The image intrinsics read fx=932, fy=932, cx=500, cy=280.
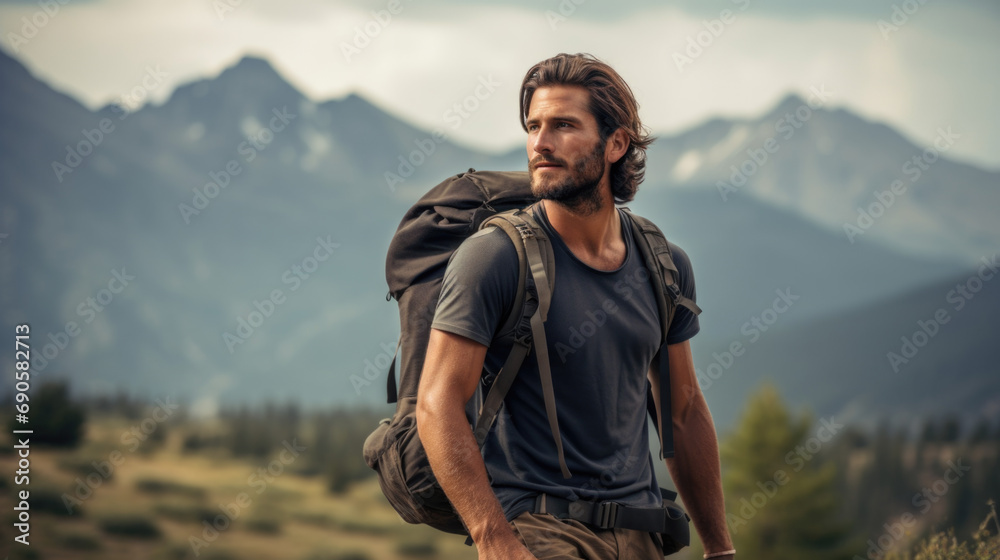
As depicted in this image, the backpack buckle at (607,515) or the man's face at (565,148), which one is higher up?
the man's face at (565,148)

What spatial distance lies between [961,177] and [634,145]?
141688 mm

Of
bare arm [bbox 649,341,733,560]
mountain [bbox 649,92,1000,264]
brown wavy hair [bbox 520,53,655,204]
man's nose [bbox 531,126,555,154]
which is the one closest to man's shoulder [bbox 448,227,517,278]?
man's nose [bbox 531,126,555,154]

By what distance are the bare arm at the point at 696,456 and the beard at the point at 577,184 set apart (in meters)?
0.65

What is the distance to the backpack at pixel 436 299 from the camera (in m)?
2.56

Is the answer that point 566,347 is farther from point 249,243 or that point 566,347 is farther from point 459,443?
point 249,243

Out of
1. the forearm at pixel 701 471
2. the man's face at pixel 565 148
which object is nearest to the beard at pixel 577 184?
the man's face at pixel 565 148

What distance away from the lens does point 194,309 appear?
10312 cm

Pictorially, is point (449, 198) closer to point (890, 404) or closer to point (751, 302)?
point (890, 404)

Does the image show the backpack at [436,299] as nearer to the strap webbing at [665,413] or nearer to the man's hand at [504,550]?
the strap webbing at [665,413]

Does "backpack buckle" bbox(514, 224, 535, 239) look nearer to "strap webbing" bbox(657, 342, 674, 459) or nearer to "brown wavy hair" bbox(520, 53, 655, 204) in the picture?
"brown wavy hair" bbox(520, 53, 655, 204)

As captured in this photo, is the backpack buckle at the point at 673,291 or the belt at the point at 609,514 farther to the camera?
the backpack buckle at the point at 673,291

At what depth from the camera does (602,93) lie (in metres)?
2.84

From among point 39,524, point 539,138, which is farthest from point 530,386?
point 39,524

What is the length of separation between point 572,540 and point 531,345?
541 mm
